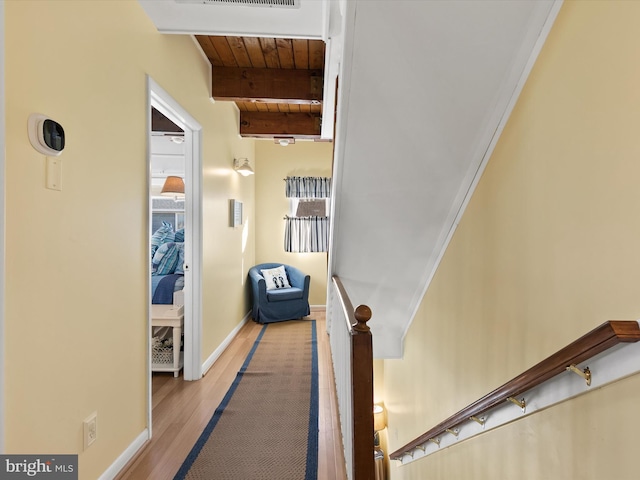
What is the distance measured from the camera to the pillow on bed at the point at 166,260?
3.49 metres

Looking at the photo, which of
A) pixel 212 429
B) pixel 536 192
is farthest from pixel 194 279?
pixel 536 192

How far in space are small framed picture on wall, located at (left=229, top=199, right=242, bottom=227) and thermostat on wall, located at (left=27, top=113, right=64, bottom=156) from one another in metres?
2.64

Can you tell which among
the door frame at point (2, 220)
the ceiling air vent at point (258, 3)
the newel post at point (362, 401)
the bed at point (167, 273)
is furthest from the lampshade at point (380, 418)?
the ceiling air vent at point (258, 3)

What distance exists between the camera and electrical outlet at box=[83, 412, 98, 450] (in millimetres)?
1486

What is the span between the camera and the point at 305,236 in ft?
18.1

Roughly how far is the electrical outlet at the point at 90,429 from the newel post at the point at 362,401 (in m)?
1.18

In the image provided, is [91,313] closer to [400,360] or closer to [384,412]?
[400,360]

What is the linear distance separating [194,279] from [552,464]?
2.54 meters

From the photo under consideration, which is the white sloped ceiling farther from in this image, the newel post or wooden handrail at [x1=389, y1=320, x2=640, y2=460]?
wooden handrail at [x1=389, y1=320, x2=640, y2=460]

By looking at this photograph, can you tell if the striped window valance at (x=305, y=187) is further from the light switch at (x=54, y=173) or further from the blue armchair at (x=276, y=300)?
the light switch at (x=54, y=173)

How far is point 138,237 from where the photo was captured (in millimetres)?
1928

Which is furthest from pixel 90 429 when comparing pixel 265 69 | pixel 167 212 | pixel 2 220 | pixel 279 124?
pixel 167 212

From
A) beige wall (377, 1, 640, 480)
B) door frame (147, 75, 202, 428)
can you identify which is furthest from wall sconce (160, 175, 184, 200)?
beige wall (377, 1, 640, 480)

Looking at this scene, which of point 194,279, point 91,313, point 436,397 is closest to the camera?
point 91,313
